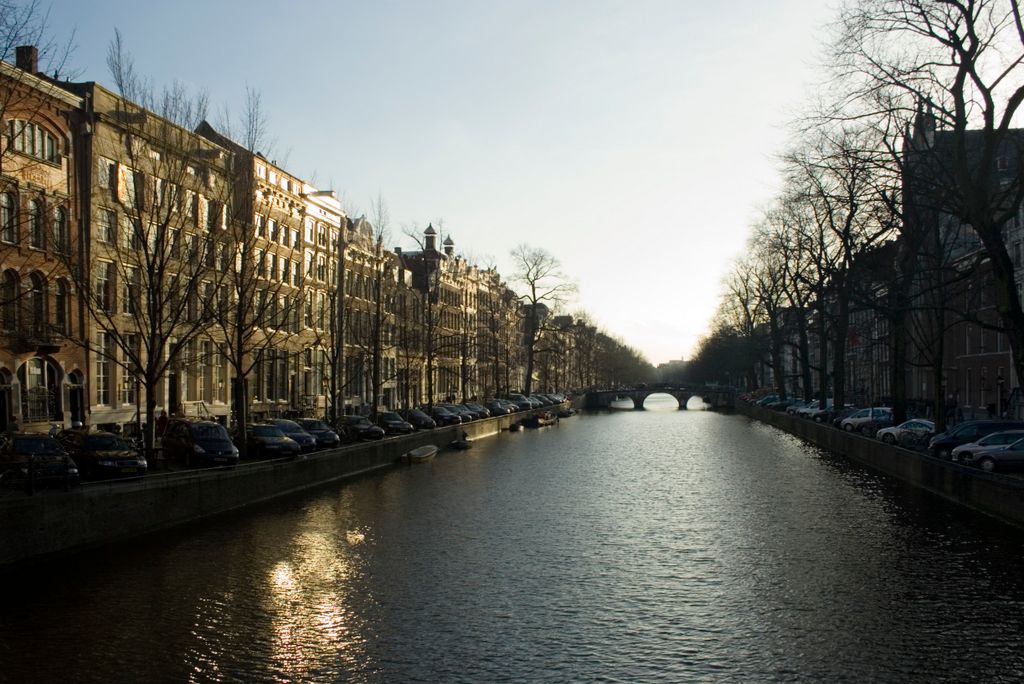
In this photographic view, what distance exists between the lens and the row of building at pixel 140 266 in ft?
111

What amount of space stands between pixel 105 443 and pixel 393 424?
27.2 metres

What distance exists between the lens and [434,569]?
22562 mm

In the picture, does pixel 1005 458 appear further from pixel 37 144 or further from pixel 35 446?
pixel 37 144

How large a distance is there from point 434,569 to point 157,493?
9.06m

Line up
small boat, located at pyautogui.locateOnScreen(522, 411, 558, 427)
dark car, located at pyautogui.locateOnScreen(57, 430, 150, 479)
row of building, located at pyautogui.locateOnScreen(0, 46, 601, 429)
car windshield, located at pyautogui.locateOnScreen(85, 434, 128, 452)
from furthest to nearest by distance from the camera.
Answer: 1. small boat, located at pyautogui.locateOnScreen(522, 411, 558, 427)
2. row of building, located at pyautogui.locateOnScreen(0, 46, 601, 429)
3. car windshield, located at pyautogui.locateOnScreen(85, 434, 128, 452)
4. dark car, located at pyautogui.locateOnScreen(57, 430, 150, 479)

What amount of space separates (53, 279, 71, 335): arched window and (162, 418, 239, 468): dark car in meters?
9.18

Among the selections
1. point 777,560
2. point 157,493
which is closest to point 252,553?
point 157,493

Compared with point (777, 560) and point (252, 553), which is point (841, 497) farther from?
point (252, 553)

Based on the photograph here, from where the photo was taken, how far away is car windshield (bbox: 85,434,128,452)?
3034cm

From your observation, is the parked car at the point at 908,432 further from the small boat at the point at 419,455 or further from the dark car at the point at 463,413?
the dark car at the point at 463,413

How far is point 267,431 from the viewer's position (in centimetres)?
4175

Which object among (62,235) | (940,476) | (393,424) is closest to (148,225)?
(62,235)

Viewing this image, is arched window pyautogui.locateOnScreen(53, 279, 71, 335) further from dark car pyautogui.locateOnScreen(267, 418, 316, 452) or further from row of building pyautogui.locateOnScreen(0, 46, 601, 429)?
dark car pyautogui.locateOnScreen(267, 418, 316, 452)

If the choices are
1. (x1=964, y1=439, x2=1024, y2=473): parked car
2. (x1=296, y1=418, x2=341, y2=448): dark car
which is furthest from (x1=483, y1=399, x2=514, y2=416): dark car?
(x1=964, y1=439, x2=1024, y2=473): parked car
